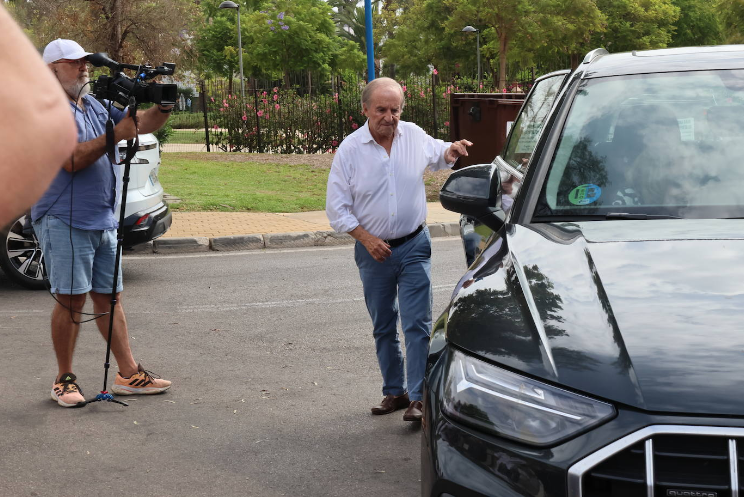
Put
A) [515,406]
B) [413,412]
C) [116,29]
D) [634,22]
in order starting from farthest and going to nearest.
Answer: [634,22] → [116,29] → [413,412] → [515,406]

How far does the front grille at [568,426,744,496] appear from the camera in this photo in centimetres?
207

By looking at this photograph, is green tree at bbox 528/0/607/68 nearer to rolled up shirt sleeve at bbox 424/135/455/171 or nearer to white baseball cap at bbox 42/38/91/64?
rolled up shirt sleeve at bbox 424/135/455/171

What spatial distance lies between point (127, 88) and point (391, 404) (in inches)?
87.0

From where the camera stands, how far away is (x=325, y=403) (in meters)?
5.20

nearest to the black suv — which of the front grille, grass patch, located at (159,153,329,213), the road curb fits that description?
the front grille

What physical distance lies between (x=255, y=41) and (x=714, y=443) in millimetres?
48917

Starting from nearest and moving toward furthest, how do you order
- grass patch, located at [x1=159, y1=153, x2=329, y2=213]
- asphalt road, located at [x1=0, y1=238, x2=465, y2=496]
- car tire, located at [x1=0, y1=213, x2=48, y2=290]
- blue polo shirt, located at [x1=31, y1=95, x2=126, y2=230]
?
asphalt road, located at [x1=0, y1=238, x2=465, y2=496]
blue polo shirt, located at [x1=31, y1=95, x2=126, y2=230]
car tire, located at [x1=0, y1=213, x2=48, y2=290]
grass patch, located at [x1=159, y1=153, x2=329, y2=213]

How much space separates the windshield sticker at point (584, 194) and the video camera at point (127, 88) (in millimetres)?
2382

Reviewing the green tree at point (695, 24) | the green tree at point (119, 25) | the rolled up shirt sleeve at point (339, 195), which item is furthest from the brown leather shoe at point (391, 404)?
the green tree at point (695, 24)

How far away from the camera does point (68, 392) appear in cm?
521

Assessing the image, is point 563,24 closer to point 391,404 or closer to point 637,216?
point 391,404

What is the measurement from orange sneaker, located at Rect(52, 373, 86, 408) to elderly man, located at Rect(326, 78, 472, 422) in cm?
163

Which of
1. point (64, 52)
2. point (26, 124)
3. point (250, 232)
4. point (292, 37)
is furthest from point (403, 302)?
point (292, 37)

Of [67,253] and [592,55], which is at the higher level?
[592,55]
